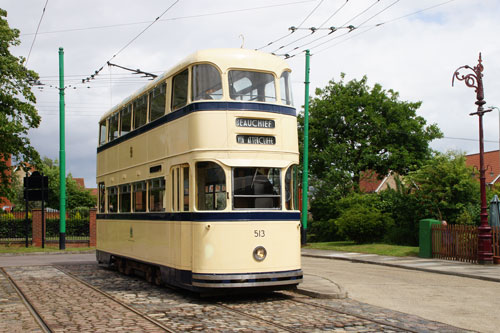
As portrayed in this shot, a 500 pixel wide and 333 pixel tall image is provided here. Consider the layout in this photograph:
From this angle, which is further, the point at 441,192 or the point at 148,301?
the point at 441,192

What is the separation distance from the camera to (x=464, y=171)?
26891mm

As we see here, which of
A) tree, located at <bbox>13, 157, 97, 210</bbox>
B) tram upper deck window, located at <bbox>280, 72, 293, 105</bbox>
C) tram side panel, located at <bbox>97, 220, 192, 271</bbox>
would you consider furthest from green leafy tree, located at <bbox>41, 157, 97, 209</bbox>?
tram upper deck window, located at <bbox>280, 72, 293, 105</bbox>

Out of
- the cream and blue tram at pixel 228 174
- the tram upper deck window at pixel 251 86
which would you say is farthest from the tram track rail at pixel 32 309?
the tram upper deck window at pixel 251 86

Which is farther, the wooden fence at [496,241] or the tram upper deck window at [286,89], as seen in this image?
the wooden fence at [496,241]

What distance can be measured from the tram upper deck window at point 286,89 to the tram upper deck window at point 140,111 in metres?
3.70

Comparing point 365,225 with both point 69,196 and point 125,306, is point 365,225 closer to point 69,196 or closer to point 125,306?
point 125,306

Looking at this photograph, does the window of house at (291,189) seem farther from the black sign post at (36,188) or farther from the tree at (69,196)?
the tree at (69,196)

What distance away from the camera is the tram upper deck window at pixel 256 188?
458 inches

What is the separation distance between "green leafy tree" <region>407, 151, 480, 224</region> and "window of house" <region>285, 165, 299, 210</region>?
625 inches

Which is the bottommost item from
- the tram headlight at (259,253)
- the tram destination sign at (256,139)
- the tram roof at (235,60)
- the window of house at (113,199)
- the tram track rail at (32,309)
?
the tram track rail at (32,309)

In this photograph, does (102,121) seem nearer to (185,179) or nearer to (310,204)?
(185,179)

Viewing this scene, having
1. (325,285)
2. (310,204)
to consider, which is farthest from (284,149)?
(310,204)

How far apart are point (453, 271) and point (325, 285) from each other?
6076mm

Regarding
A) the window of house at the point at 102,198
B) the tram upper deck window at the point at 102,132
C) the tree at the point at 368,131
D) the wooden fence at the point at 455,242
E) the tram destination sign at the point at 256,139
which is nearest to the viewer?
the tram destination sign at the point at 256,139
